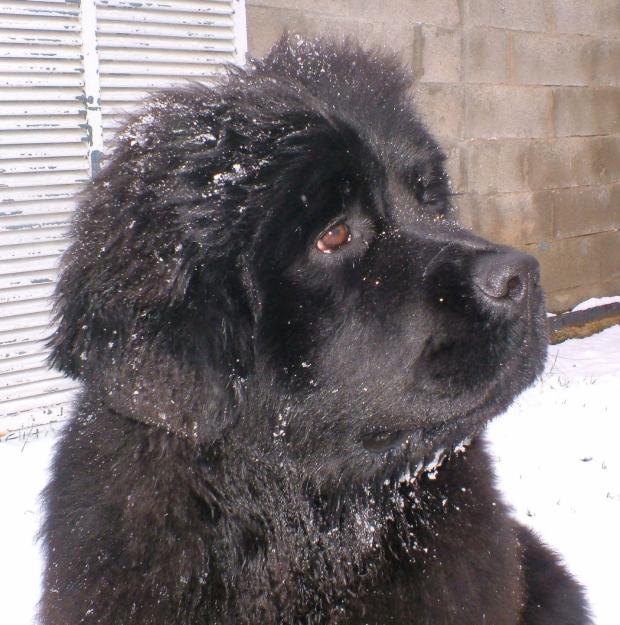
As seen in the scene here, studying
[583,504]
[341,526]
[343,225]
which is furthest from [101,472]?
[583,504]

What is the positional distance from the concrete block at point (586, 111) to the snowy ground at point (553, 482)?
214cm

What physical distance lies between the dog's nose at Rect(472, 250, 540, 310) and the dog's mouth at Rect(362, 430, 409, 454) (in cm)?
37

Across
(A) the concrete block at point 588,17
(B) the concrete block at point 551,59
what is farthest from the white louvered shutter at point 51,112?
(A) the concrete block at point 588,17

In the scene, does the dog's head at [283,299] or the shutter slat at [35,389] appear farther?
the shutter slat at [35,389]

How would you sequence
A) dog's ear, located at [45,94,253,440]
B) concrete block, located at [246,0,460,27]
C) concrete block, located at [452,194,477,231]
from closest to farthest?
dog's ear, located at [45,94,253,440]
concrete block, located at [246,0,460,27]
concrete block, located at [452,194,477,231]

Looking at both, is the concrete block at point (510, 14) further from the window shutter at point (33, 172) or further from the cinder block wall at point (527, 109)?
the window shutter at point (33, 172)

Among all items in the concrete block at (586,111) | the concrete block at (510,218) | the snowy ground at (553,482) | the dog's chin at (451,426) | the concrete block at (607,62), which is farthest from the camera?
the concrete block at (607,62)

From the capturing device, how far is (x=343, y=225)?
5.56 ft

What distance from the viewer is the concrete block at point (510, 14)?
523 cm

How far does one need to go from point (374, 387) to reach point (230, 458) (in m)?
0.35

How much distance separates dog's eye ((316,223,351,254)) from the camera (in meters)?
1.66

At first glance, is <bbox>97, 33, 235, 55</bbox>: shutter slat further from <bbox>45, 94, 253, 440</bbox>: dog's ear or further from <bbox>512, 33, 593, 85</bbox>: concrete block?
<bbox>512, 33, 593, 85</bbox>: concrete block

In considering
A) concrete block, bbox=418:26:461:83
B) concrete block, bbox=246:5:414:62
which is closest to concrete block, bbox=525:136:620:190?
concrete block, bbox=418:26:461:83

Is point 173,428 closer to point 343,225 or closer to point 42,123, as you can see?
point 343,225
